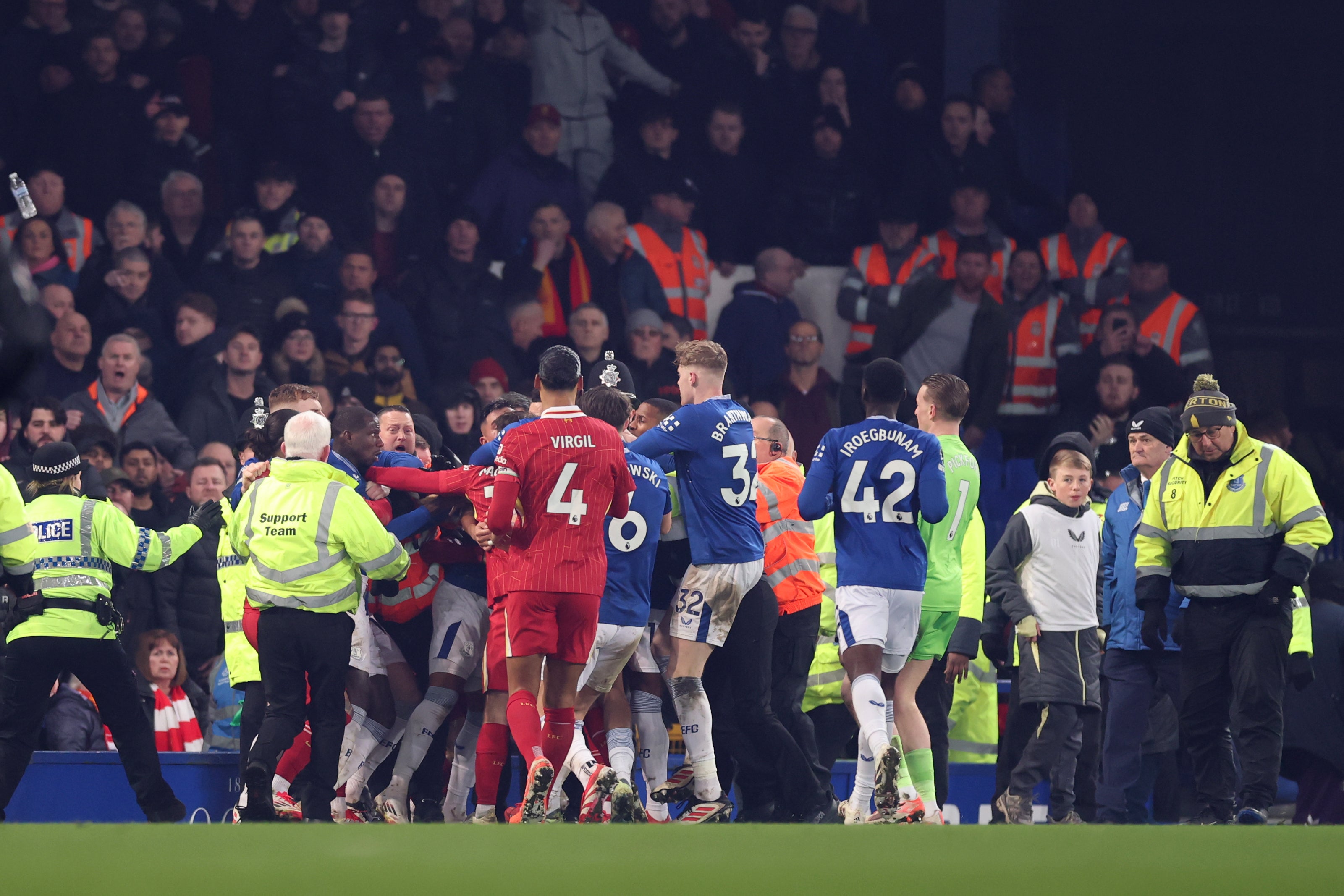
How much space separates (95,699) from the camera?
8688 mm

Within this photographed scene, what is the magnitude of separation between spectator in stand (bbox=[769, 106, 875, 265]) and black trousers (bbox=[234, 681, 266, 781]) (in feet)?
22.1

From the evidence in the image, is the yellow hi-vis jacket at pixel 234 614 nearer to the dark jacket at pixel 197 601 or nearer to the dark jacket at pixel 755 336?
the dark jacket at pixel 197 601

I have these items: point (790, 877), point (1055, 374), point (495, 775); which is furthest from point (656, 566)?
point (1055, 374)

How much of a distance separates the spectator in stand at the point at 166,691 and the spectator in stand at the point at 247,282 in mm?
2828

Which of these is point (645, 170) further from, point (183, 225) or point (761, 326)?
point (183, 225)

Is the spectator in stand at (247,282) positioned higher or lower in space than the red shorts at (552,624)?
higher

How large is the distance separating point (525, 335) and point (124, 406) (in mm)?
2918

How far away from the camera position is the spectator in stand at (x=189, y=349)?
12.0m

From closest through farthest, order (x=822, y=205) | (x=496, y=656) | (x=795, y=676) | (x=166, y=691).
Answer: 1. (x=496, y=656)
2. (x=795, y=676)
3. (x=166, y=691)
4. (x=822, y=205)

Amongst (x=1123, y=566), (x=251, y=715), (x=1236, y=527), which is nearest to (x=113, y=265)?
(x=251, y=715)

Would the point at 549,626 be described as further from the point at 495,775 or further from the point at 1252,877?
the point at 1252,877

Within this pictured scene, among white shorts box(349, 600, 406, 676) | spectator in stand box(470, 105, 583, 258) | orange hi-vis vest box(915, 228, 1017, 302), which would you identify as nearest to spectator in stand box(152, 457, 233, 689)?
white shorts box(349, 600, 406, 676)

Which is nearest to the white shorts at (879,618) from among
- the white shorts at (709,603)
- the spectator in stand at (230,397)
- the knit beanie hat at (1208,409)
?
the white shorts at (709,603)

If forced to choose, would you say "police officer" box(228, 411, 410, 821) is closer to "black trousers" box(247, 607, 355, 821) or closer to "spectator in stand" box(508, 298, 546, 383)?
"black trousers" box(247, 607, 355, 821)
